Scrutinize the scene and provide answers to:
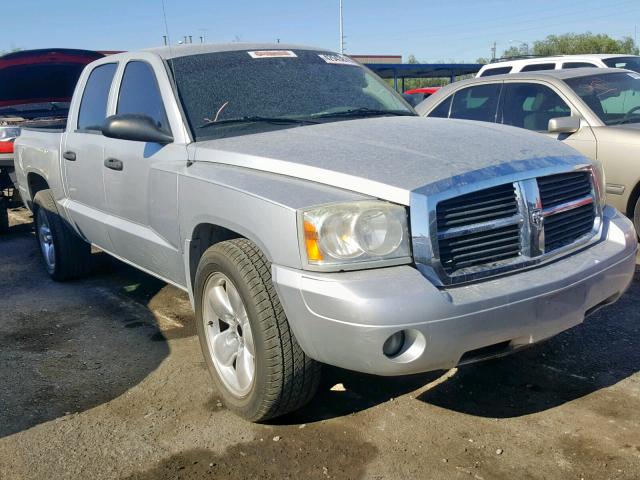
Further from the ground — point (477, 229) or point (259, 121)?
point (259, 121)

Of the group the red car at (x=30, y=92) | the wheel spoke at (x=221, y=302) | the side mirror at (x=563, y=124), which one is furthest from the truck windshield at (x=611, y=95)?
the red car at (x=30, y=92)

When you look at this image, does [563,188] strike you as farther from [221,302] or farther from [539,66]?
[539,66]

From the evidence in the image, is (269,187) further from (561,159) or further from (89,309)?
(89,309)

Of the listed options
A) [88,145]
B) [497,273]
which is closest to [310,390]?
[497,273]

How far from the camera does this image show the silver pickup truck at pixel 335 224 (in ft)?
9.22

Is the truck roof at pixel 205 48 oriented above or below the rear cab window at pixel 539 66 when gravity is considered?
above

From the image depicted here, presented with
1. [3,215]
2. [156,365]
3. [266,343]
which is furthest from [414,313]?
[3,215]

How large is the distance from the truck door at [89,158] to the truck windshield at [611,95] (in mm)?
4320

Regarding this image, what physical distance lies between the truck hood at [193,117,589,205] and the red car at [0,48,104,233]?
15.5 feet

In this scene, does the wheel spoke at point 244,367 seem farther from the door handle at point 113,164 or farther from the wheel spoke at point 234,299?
the door handle at point 113,164

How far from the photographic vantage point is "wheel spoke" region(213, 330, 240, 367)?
3551 millimetres

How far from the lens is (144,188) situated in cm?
416

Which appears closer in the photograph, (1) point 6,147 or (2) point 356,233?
(2) point 356,233

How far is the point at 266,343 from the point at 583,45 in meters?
56.7
